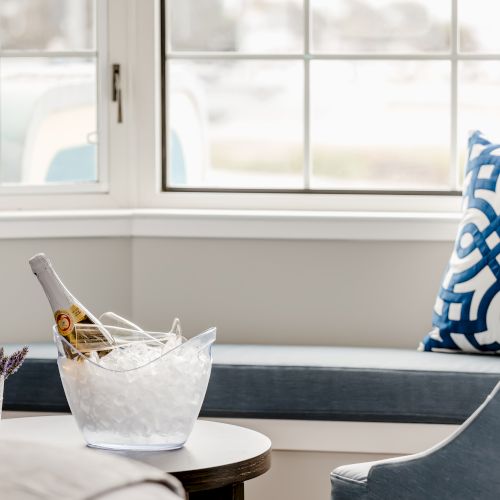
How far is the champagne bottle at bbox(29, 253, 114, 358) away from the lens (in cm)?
195

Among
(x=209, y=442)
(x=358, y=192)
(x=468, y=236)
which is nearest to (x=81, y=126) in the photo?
(x=358, y=192)

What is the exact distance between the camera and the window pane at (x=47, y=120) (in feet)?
11.0

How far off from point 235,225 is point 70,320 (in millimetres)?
1290

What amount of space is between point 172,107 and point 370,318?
2.97ft

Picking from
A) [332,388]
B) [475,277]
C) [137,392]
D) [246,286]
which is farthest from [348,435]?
[137,392]

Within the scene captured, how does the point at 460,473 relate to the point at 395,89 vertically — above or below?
below

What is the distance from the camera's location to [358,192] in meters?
3.34

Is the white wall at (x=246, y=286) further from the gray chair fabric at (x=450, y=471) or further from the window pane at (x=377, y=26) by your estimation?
the gray chair fabric at (x=450, y=471)

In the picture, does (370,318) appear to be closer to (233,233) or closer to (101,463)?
(233,233)

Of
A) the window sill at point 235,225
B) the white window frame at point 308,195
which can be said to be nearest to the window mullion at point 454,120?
the white window frame at point 308,195

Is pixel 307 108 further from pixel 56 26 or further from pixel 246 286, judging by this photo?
pixel 56 26

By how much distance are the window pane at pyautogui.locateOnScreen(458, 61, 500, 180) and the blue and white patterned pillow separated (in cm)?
39

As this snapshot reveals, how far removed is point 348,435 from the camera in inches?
108

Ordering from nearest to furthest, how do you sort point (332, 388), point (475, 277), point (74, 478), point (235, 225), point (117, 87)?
1. point (74, 478)
2. point (332, 388)
3. point (475, 277)
4. point (235, 225)
5. point (117, 87)
